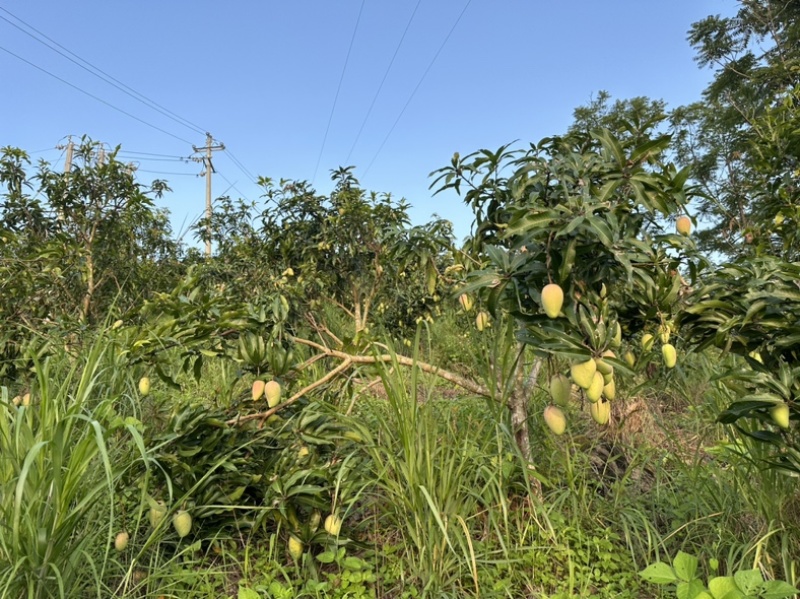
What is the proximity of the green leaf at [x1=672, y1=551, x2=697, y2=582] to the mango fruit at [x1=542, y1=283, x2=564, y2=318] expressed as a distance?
830 millimetres

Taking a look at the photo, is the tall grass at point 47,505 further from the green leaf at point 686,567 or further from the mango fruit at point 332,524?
the green leaf at point 686,567

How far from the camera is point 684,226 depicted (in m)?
1.35

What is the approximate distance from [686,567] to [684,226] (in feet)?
3.02

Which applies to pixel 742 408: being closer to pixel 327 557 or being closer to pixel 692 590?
pixel 692 590

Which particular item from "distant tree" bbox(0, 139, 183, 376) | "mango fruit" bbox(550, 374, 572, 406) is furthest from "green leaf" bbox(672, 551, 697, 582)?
"distant tree" bbox(0, 139, 183, 376)

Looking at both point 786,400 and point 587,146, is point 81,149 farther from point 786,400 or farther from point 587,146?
point 786,400

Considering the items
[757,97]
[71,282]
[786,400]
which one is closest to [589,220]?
[786,400]

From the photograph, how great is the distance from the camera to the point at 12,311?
2512 millimetres

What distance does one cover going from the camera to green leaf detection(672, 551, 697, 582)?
1295 mm

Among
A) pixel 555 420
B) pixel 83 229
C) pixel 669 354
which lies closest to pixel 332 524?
pixel 555 420

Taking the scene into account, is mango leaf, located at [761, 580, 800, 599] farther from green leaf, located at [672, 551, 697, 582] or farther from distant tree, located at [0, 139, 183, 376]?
distant tree, located at [0, 139, 183, 376]

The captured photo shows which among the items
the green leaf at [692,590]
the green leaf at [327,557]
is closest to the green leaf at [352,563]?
Result: the green leaf at [327,557]

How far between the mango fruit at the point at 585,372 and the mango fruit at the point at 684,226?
22.4 inches

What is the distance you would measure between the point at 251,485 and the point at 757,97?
30.0ft
